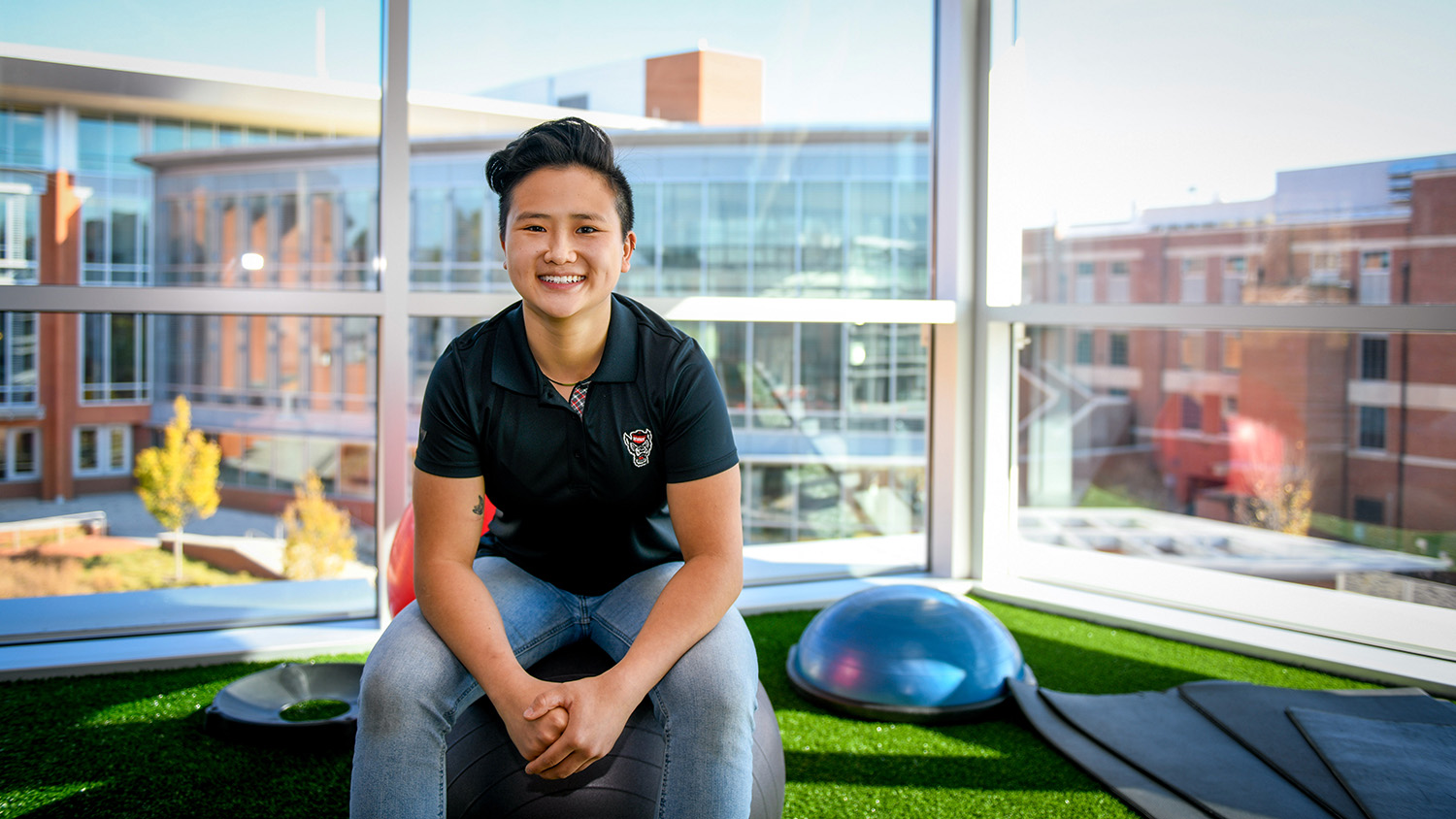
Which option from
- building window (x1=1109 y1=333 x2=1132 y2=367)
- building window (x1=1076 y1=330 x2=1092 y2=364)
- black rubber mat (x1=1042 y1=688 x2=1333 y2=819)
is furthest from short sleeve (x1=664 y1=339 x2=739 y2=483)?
building window (x1=1109 y1=333 x2=1132 y2=367)

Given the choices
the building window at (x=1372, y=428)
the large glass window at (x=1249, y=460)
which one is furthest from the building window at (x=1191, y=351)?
the building window at (x=1372, y=428)

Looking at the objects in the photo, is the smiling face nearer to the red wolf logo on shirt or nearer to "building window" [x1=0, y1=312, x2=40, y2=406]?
the red wolf logo on shirt

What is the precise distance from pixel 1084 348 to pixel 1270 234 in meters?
3.95

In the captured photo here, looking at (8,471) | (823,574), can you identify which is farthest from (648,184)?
(8,471)

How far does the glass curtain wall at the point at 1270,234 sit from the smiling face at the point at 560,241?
6.72 feet

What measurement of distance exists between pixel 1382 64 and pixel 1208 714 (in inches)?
76.8

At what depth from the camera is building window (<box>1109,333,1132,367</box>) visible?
710 centimetres

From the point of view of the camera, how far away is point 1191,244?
3.41 meters

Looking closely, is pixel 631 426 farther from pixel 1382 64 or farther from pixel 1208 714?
pixel 1382 64

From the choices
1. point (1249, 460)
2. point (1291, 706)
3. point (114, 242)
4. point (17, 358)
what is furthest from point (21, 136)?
point (1249, 460)

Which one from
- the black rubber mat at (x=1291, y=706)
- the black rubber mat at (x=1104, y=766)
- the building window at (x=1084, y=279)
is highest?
the building window at (x=1084, y=279)

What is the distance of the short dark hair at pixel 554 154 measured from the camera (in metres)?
1.31

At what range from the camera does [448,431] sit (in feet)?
4.32

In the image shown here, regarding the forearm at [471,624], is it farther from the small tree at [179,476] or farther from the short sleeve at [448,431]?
the small tree at [179,476]
